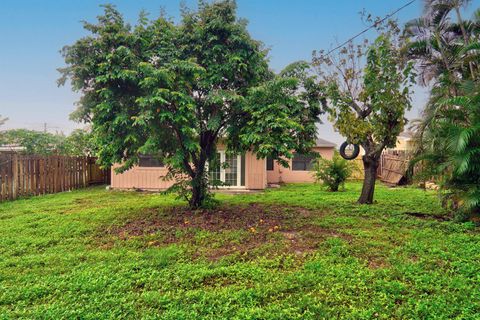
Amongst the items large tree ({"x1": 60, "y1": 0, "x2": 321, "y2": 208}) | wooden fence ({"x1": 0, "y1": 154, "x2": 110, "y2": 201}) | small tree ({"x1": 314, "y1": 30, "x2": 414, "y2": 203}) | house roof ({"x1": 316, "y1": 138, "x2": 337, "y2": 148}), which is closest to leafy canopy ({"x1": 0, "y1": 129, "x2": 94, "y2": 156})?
wooden fence ({"x1": 0, "y1": 154, "x2": 110, "y2": 201})

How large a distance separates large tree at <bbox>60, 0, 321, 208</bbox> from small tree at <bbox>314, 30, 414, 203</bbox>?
6.75ft

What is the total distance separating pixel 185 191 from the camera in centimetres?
667

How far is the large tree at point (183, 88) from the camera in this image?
5.14 m

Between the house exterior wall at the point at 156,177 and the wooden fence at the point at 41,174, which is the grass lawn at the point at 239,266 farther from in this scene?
the house exterior wall at the point at 156,177

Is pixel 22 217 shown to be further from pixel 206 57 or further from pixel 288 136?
pixel 288 136

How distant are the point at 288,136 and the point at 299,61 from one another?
6.46 feet

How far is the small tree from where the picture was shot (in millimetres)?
7590

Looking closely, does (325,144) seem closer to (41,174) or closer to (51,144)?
(41,174)

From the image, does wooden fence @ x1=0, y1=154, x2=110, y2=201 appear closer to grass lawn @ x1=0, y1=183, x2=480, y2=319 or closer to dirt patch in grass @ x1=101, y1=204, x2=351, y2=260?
grass lawn @ x1=0, y1=183, x2=480, y2=319

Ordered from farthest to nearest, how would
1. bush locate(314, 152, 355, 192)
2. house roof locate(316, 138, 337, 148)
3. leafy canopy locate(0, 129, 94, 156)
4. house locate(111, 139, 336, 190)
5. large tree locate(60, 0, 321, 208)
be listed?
house roof locate(316, 138, 337, 148)
leafy canopy locate(0, 129, 94, 156)
house locate(111, 139, 336, 190)
bush locate(314, 152, 355, 192)
large tree locate(60, 0, 321, 208)

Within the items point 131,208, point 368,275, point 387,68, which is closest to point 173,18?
point 131,208

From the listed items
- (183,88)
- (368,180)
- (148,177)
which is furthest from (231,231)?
(148,177)

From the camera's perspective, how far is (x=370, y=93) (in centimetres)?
772

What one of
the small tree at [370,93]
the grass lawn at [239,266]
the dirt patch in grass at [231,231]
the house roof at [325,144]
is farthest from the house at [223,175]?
the grass lawn at [239,266]
